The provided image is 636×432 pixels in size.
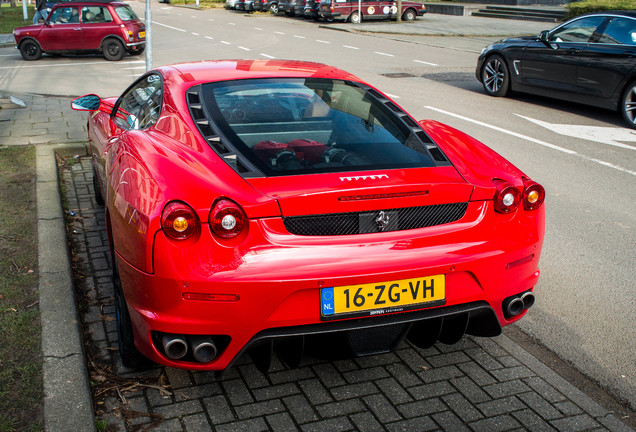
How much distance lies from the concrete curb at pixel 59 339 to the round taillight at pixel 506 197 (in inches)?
82.3

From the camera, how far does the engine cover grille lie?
3.02m

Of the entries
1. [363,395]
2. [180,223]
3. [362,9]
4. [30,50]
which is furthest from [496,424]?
[362,9]

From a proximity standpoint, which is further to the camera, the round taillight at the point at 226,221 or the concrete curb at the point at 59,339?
the concrete curb at the point at 59,339

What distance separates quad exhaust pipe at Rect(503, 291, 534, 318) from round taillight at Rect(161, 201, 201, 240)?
60.6 inches

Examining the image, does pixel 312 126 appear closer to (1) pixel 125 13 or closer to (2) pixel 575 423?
(2) pixel 575 423

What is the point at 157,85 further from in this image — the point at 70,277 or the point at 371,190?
the point at 371,190

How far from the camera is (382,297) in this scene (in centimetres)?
308

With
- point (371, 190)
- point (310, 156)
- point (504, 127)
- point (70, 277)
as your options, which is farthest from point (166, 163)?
point (504, 127)

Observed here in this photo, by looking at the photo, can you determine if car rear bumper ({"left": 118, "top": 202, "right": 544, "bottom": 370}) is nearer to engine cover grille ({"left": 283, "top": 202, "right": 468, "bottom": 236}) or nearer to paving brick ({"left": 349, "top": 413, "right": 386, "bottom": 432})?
engine cover grille ({"left": 283, "top": 202, "right": 468, "bottom": 236})

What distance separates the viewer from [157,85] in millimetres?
4430

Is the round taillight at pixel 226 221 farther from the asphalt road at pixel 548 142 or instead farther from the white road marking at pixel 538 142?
the white road marking at pixel 538 142

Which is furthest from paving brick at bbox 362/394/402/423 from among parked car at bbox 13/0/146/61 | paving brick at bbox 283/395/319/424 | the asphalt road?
parked car at bbox 13/0/146/61

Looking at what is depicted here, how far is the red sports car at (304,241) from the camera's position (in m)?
2.94

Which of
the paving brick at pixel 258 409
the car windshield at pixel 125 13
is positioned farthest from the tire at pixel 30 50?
the paving brick at pixel 258 409
